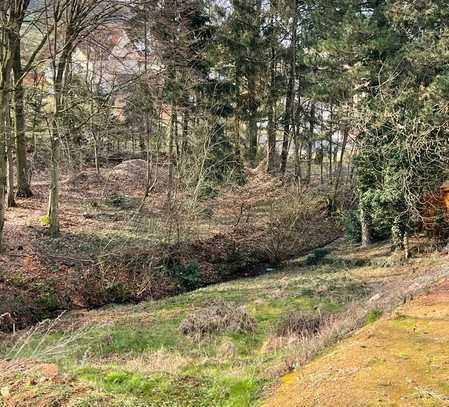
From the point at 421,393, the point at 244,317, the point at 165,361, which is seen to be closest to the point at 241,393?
the point at 421,393

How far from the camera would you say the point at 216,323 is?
10.0 metres

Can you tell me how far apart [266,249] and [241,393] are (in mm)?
13851

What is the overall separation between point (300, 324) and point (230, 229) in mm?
10434

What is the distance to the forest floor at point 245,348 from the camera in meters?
4.42

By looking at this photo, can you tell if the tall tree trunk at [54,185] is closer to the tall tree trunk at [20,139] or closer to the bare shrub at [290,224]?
the tall tree trunk at [20,139]

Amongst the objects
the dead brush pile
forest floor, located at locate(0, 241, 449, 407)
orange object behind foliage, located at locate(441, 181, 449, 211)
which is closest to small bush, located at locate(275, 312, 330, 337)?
forest floor, located at locate(0, 241, 449, 407)

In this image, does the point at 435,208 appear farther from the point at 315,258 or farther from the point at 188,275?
the point at 188,275

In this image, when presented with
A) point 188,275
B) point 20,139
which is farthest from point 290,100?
point 20,139

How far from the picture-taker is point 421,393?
4000 millimetres

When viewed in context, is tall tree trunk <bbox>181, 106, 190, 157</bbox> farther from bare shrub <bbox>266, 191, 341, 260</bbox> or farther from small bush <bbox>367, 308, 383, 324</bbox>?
small bush <bbox>367, 308, 383, 324</bbox>

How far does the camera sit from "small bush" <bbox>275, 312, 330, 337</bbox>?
9.11 m

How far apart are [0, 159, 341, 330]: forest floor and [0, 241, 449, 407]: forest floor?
1239mm

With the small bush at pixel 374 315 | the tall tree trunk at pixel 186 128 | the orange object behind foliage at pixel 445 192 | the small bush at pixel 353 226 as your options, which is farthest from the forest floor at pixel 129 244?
the small bush at pixel 374 315

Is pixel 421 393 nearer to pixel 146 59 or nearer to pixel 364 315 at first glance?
pixel 364 315
